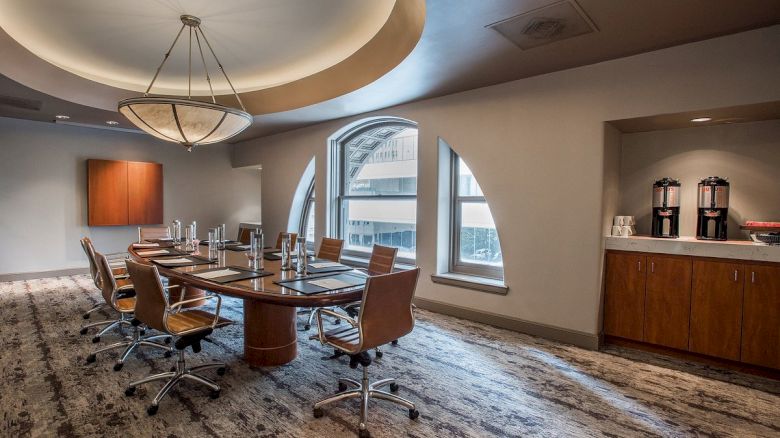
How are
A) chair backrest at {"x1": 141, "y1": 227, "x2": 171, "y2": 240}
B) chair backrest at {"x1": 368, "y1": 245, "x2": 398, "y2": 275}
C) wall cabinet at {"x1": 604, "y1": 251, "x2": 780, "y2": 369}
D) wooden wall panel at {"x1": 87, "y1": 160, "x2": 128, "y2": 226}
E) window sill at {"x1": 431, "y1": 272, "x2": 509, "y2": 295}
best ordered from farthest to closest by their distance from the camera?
wooden wall panel at {"x1": 87, "y1": 160, "x2": 128, "y2": 226}, chair backrest at {"x1": 141, "y1": 227, "x2": 171, "y2": 240}, window sill at {"x1": 431, "y1": 272, "x2": 509, "y2": 295}, chair backrest at {"x1": 368, "y1": 245, "x2": 398, "y2": 275}, wall cabinet at {"x1": 604, "y1": 251, "x2": 780, "y2": 369}

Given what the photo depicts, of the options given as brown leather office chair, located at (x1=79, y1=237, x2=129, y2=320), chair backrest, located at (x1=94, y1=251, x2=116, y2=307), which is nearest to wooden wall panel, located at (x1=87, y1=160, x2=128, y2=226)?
brown leather office chair, located at (x1=79, y1=237, x2=129, y2=320)

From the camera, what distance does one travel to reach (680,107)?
3105 mm

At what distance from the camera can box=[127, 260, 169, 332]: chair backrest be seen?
229 centimetres

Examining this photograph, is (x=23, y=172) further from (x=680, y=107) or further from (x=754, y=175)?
(x=754, y=175)

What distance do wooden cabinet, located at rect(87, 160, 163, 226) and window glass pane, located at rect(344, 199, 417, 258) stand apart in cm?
378

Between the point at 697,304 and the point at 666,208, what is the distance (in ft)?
2.80

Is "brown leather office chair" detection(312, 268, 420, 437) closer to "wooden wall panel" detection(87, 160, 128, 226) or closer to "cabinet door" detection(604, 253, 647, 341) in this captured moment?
"cabinet door" detection(604, 253, 647, 341)

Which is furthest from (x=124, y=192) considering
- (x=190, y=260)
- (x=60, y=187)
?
(x=190, y=260)

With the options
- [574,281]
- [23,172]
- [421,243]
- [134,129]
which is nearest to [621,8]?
[574,281]

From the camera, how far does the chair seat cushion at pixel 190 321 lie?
2.46 metres

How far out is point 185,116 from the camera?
2.99 m

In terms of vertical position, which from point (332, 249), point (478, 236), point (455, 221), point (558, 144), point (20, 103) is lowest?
point (332, 249)

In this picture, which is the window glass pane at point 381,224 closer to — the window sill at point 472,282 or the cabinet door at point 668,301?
the window sill at point 472,282

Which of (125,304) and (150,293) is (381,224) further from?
(150,293)
